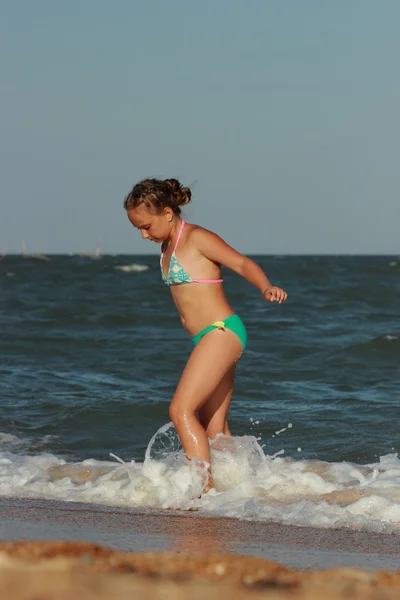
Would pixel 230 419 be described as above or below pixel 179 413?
below

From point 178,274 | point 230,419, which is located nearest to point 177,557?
point 178,274

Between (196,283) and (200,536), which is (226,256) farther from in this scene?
(200,536)

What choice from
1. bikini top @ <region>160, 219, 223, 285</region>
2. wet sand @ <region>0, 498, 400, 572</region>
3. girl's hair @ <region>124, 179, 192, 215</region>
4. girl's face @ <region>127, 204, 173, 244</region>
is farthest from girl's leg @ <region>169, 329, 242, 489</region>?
girl's hair @ <region>124, 179, 192, 215</region>

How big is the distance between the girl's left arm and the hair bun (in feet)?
0.65

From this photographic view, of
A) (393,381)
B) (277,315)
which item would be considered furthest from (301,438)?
(277,315)

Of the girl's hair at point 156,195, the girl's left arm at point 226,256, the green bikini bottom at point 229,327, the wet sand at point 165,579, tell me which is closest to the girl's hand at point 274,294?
the girl's left arm at point 226,256

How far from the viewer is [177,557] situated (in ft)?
10.1

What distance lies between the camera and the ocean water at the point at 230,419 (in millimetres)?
5121

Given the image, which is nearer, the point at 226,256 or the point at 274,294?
the point at 274,294

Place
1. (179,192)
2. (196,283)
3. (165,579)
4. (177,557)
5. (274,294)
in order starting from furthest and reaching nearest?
1. (179,192)
2. (196,283)
3. (274,294)
4. (177,557)
5. (165,579)

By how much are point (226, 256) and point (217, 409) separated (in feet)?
2.84

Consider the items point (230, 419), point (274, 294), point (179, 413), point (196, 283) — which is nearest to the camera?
point (274, 294)

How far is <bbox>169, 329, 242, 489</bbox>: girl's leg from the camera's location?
16.0 feet

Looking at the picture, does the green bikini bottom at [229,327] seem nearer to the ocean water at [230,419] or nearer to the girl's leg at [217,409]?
the girl's leg at [217,409]
